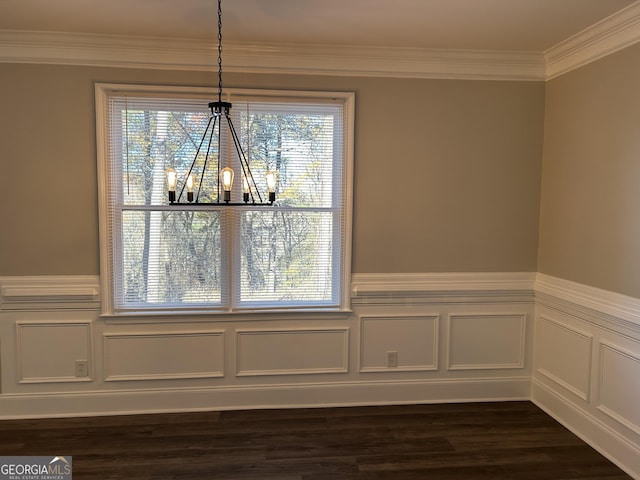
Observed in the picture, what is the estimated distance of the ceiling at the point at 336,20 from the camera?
2477 mm

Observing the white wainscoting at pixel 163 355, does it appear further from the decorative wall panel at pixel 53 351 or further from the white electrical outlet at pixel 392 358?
the white electrical outlet at pixel 392 358

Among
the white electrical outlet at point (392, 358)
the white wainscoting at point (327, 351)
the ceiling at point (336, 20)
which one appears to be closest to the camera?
the ceiling at point (336, 20)

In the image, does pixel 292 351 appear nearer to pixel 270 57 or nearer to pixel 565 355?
pixel 565 355

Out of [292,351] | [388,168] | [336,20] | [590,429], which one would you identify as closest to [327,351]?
[292,351]

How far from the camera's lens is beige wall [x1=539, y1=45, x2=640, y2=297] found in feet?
8.47

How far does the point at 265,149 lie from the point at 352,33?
99cm

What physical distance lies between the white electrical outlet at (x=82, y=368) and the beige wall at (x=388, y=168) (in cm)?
65

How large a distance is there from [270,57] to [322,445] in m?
2.69

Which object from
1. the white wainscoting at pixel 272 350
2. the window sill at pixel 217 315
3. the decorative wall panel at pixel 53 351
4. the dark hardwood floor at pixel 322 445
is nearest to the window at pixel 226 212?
the window sill at pixel 217 315

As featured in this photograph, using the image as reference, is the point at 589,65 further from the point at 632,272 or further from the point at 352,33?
the point at 352,33

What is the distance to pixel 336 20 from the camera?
106 inches

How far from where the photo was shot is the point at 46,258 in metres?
3.11

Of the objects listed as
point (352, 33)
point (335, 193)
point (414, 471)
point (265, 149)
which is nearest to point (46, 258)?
point (265, 149)

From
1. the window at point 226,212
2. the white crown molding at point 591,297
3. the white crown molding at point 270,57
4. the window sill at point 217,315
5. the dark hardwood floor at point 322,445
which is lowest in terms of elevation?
the dark hardwood floor at point 322,445
